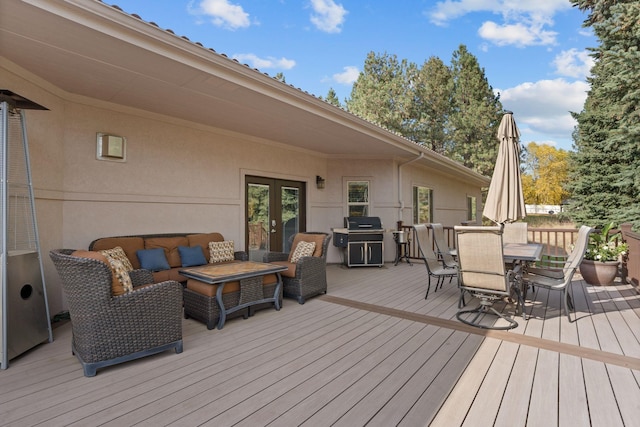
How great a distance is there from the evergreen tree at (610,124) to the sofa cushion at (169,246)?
25.6ft

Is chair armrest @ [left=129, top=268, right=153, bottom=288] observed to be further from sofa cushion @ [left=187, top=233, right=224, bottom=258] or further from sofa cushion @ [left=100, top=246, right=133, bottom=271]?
sofa cushion @ [left=187, top=233, right=224, bottom=258]

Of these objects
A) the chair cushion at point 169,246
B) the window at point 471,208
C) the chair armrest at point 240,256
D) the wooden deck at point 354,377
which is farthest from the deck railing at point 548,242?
the chair cushion at point 169,246

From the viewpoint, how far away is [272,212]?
6.38 metres

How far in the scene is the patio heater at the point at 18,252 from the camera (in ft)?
8.07

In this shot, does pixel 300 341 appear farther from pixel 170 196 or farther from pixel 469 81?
pixel 469 81

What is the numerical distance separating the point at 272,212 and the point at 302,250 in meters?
1.93

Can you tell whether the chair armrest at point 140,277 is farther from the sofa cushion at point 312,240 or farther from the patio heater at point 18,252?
the sofa cushion at point 312,240

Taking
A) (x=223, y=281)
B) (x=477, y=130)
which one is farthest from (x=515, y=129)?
(x=477, y=130)

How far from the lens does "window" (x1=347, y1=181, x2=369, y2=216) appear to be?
7555mm

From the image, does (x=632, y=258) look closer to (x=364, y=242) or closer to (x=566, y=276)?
(x=566, y=276)

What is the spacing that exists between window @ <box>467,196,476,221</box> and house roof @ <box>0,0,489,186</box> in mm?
9845

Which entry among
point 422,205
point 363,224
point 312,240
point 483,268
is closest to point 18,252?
point 312,240

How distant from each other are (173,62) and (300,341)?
9.28 ft

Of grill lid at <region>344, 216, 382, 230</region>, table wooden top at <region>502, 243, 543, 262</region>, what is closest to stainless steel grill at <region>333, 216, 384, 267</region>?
grill lid at <region>344, 216, 382, 230</region>
